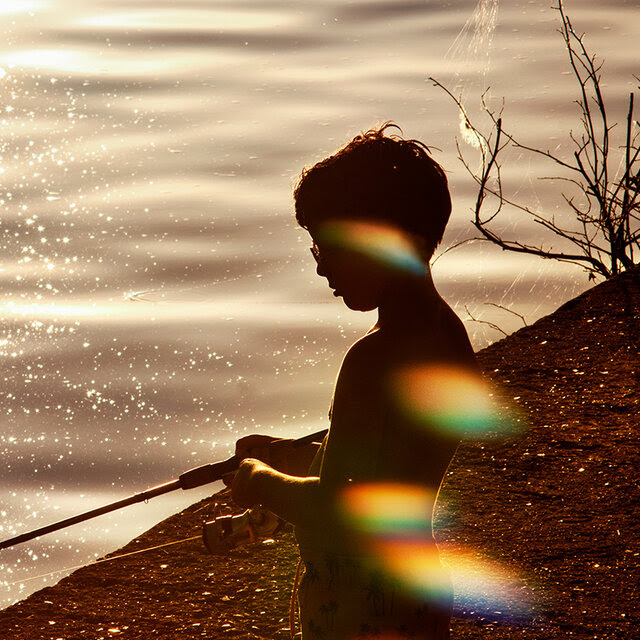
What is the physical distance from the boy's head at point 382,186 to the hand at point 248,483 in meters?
0.47

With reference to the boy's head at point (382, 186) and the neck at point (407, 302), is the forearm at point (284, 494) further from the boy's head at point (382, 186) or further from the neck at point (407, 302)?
the boy's head at point (382, 186)

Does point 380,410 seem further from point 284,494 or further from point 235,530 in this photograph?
point 235,530

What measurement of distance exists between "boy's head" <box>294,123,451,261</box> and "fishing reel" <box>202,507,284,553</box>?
2.27 ft

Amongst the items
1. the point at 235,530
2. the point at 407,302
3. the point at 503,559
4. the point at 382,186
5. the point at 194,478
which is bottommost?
the point at 503,559

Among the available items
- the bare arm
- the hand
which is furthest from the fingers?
the bare arm

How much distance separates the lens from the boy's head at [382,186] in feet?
6.79

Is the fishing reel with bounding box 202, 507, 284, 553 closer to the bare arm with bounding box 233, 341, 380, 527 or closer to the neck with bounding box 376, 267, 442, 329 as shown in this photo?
the bare arm with bounding box 233, 341, 380, 527

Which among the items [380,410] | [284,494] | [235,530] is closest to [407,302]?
[380,410]

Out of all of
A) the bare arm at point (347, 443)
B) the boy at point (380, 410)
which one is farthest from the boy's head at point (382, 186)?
the bare arm at point (347, 443)

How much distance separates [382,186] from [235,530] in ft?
2.75

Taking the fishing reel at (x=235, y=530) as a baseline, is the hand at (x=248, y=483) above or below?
above

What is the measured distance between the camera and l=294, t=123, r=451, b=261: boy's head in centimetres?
207

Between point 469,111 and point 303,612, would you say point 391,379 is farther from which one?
point 469,111

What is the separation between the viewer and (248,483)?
2.23m
